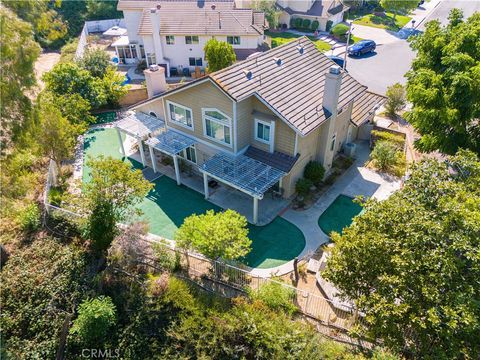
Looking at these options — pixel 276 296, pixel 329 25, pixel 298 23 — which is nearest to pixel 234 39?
pixel 298 23

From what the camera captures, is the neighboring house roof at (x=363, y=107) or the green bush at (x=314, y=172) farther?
the neighboring house roof at (x=363, y=107)

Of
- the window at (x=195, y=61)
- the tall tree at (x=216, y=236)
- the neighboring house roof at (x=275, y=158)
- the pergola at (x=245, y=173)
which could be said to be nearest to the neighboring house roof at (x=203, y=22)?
the window at (x=195, y=61)

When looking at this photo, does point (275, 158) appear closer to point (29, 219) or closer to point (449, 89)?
point (449, 89)

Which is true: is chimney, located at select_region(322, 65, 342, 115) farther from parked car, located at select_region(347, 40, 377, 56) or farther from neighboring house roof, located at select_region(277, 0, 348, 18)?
neighboring house roof, located at select_region(277, 0, 348, 18)

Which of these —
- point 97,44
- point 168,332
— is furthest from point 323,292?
point 97,44

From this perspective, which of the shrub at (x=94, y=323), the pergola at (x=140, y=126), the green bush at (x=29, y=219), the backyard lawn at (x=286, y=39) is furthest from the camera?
the backyard lawn at (x=286, y=39)

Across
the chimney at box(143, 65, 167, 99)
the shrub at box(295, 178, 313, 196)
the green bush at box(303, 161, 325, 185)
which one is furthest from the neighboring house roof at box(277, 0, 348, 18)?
the shrub at box(295, 178, 313, 196)

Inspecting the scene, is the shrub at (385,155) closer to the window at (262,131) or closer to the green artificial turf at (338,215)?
the green artificial turf at (338,215)
